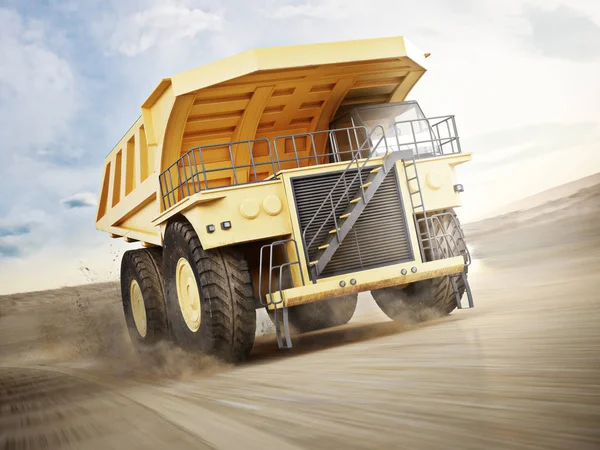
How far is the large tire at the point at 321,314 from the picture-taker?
10.6 meters

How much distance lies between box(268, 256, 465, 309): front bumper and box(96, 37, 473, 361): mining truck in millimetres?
14

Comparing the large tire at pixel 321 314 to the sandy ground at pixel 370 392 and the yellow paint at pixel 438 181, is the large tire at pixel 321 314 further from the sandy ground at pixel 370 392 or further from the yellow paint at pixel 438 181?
the yellow paint at pixel 438 181

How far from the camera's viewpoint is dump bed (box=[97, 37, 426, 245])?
774 centimetres

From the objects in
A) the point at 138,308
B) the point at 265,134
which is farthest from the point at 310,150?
the point at 138,308

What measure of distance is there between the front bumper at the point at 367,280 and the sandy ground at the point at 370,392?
0.53 m

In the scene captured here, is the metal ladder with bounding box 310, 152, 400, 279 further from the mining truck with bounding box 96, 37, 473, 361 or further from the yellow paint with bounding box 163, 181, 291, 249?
the yellow paint with bounding box 163, 181, 291, 249

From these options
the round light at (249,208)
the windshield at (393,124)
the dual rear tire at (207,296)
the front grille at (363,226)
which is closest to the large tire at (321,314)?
the dual rear tire at (207,296)

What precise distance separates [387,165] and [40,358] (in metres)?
9.53

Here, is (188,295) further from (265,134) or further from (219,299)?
(265,134)

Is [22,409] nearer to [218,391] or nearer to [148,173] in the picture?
[218,391]

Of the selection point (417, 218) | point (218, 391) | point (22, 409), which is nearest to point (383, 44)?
point (417, 218)

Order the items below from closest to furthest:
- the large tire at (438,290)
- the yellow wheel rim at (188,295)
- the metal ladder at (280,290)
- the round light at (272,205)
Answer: the metal ladder at (280,290) → the round light at (272,205) → the yellow wheel rim at (188,295) → the large tire at (438,290)

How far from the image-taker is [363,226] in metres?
7.66

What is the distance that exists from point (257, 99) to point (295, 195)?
63.0 inches
